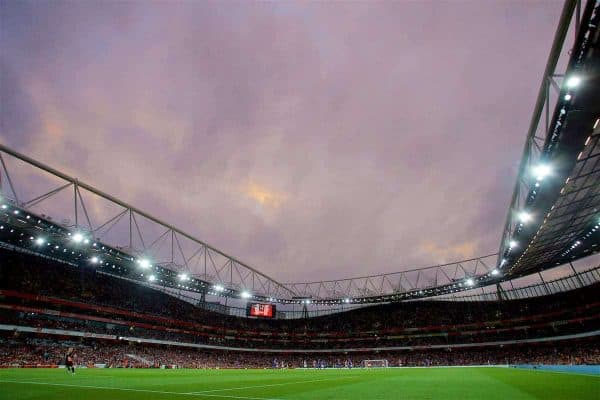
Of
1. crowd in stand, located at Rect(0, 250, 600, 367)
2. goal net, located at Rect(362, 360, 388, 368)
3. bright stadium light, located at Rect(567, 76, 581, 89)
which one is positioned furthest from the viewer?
goal net, located at Rect(362, 360, 388, 368)

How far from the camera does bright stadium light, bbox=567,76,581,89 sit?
1183 cm

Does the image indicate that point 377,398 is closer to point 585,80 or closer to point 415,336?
point 585,80

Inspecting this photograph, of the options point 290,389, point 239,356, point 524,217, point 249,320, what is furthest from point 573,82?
point 249,320

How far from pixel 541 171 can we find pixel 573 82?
6878 mm

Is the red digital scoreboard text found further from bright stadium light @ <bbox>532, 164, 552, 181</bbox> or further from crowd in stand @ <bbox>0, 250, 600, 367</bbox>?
bright stadium light @ <bbox>532, 164, 552, 181</bbox>

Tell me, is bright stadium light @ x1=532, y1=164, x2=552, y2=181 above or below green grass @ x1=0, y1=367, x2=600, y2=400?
above

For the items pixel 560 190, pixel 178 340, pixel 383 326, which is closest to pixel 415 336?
pixel 383 326

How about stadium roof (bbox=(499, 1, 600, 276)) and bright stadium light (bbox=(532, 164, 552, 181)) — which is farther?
bright stadium light (bbox=(532, 164, 552, 181))

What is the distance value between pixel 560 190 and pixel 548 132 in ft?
23.4

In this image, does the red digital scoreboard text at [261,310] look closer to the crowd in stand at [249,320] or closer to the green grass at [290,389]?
the crowd in stand at [249,320]

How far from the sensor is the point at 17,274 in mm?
46031

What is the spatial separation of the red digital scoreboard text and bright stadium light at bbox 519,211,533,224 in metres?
60.5

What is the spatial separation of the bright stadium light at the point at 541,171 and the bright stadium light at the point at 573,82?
623 centimetres

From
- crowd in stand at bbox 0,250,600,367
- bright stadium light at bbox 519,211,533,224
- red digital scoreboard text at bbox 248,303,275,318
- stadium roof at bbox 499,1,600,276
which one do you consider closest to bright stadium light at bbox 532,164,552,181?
stadium roof at bbox 499,1,600,276
